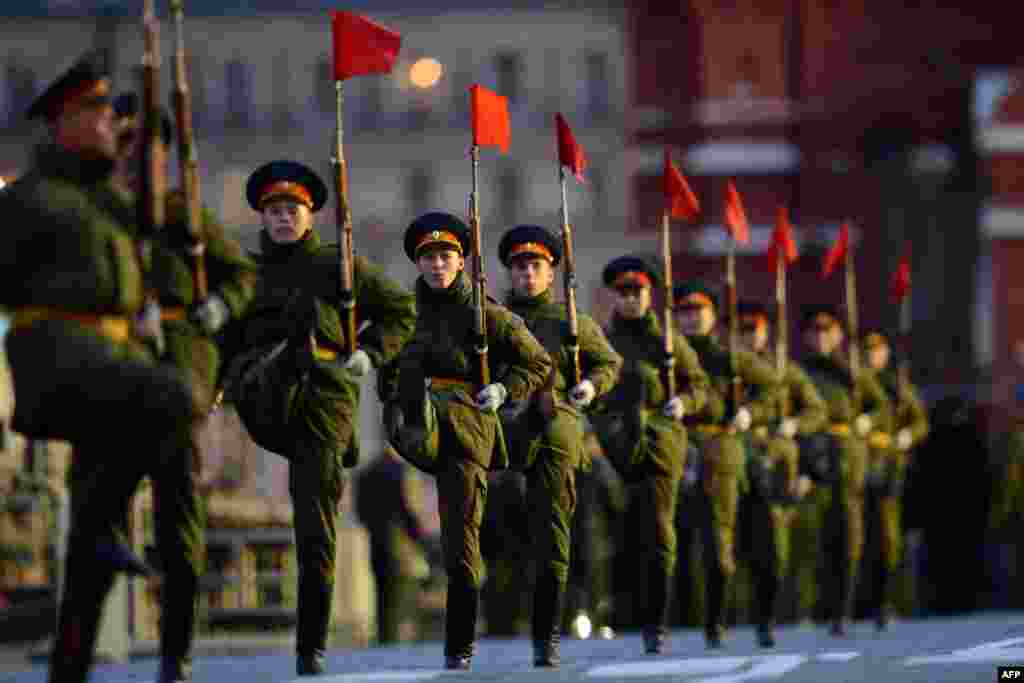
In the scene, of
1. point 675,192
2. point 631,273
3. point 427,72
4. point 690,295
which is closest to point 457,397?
point 631,273

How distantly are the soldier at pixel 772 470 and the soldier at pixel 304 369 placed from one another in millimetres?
6135

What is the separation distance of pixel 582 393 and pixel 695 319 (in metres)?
4.39

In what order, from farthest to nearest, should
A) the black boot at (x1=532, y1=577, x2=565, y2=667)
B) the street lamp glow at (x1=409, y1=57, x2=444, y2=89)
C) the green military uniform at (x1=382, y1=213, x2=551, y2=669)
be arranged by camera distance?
the street lamp glow at (x1=409, y1=57, x2=444, y2=89) → the black boot at (x1=532, y1=577, x2=565, y2=667) → the green military uniform at (x1=382, y1=213, x2=551, y2=669)

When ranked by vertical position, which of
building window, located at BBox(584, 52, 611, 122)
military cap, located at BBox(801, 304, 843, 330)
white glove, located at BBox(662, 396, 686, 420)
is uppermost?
building window, located at BBox(584, 52, 611, 122)

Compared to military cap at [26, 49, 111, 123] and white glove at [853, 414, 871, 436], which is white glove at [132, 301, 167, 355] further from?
white glove at [853, 414, 871, 436]

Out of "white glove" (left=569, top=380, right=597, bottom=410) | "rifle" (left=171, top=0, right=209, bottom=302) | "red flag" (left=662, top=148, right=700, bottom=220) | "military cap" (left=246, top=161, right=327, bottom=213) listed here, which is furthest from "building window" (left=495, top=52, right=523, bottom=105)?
"rifle" (left=171, top=0, right=209, bottom=302)

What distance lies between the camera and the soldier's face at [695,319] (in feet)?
76.6

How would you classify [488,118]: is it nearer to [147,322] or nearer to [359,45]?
[359,45]

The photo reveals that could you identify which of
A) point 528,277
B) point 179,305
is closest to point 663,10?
point 528,277

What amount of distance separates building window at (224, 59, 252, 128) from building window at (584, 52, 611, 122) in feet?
30.6

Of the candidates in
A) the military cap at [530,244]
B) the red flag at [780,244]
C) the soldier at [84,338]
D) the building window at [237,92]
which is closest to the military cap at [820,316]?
the red flag at [780,244]

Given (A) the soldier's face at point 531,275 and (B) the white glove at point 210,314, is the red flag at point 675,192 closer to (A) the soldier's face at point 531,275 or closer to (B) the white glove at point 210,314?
(A) the soldier's face at point 531,275

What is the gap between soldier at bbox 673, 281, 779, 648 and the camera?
22297 mm

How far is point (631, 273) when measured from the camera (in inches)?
842
